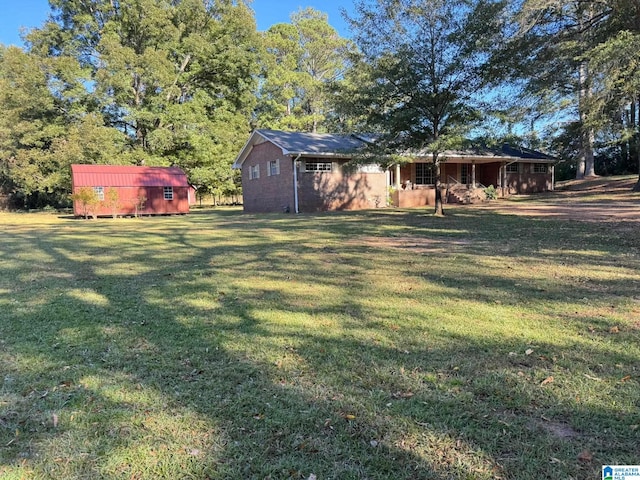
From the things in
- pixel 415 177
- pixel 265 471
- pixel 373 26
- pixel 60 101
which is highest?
pixel 60 101

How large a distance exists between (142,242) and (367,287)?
26.8 ft

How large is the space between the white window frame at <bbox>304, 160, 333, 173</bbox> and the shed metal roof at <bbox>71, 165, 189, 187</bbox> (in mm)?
10876

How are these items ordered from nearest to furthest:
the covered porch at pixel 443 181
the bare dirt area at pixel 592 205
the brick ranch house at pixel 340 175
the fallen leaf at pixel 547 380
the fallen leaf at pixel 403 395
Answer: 1. the fallen leaf at pixel 403 395
2. the fallen leaf at pixel 547 380
3. the bare dirt area at pixel 592 205
4. the brick ranch house at pixel 340 175
5. the covered porch at pixel 443 181

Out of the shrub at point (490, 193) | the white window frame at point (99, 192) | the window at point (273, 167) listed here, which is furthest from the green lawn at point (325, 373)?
the white window frame at point (99, 192)

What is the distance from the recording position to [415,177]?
87.9ft

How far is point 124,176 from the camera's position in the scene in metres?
27.5

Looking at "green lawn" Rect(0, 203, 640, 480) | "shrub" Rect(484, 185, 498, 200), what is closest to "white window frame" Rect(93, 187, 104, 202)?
"green lawn" Rect(0, 203, 640, 480)

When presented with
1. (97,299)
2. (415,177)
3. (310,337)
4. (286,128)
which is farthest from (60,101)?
(310,337)

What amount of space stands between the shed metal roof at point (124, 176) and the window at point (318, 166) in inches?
429

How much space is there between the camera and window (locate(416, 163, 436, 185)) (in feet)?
87.9

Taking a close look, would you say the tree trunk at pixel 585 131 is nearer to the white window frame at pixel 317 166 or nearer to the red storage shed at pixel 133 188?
the white window frame at pixel 317 166

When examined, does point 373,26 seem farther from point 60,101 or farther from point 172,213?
point 60,101

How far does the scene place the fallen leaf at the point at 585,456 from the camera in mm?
2291

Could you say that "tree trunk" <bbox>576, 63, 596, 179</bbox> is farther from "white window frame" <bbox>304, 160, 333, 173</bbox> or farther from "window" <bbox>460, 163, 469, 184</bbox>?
"white window frame" <bbox>304, 160, 333, 173</bbox>
